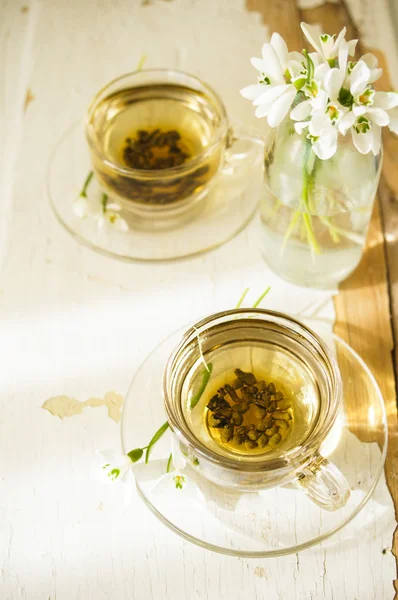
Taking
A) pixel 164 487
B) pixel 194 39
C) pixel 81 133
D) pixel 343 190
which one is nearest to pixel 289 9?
pixel 194 39

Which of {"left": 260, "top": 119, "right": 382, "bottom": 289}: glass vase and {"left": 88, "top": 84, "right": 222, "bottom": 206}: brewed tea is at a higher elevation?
{"left": 88, "top": 84, "right": 222, "bottom": 206}: brewed tea

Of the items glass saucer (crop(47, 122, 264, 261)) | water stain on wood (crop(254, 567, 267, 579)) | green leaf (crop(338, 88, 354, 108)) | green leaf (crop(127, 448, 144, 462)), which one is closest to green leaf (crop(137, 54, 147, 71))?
glass saucer (crop(47, 122, 264, 261))

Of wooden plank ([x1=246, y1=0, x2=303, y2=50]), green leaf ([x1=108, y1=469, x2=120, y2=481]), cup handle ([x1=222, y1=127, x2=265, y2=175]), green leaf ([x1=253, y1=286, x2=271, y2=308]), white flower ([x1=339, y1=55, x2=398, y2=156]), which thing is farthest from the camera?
wooden plank ([x1=246, y1=0, x2=303, y2=50])

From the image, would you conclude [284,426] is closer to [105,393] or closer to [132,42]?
[105,393]

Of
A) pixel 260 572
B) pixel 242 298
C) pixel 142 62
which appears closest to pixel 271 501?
pixel 260 572

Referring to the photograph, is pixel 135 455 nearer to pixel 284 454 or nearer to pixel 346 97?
pixel 284 454

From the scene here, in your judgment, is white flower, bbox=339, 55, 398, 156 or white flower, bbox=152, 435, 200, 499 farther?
white flower, bbox=152, 435, 200, 499

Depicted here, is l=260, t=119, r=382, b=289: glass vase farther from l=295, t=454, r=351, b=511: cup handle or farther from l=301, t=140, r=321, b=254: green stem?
l=295, t=454, r=351, b=511: cup handle

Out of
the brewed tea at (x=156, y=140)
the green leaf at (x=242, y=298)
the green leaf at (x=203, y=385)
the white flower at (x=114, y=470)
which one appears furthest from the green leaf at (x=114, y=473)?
the brewed tea at (x=156, y=140)
